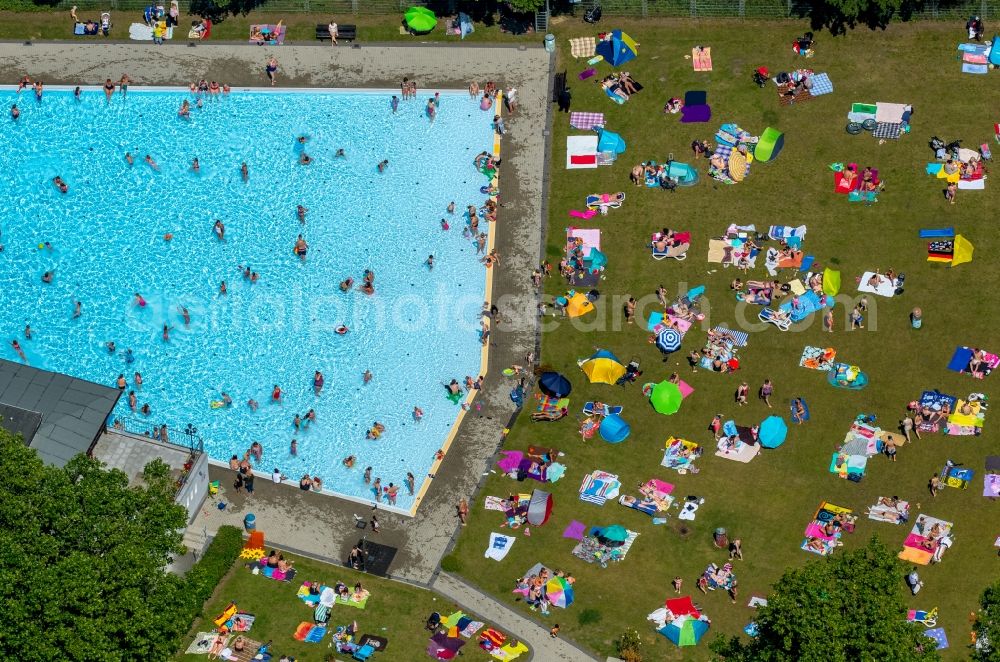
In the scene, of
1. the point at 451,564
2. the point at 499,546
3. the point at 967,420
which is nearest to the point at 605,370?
the point at 499,546

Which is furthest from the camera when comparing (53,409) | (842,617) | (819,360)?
(819,360)

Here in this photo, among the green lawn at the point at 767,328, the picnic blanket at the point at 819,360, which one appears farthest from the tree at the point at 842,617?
the picnic blanket at the point at 819,360

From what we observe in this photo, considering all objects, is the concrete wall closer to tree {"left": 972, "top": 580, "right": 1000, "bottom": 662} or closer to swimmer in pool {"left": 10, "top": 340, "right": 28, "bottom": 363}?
swimmer in pool {"left": 10, "top": 340, "right": 28, "bottom": 363}

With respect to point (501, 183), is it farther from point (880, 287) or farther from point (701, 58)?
point (880, 287)

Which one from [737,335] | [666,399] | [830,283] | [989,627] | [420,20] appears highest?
[420,20]

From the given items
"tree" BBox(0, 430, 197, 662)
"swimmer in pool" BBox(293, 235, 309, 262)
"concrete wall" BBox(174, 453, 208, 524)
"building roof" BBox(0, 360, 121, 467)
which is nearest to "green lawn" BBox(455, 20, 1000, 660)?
"swimmer in pool" BBox(293, 235, 309, 262)

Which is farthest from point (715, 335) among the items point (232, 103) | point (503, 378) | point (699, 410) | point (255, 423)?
point (232, 103)
